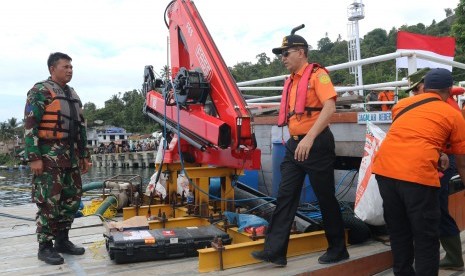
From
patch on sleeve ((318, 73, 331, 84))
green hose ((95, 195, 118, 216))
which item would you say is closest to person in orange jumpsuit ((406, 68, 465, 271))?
patch on sleeve ((318, 73, 331, 84))

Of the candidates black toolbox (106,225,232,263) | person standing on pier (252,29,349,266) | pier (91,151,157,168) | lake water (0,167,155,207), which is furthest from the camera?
pier (91,151,157,168)

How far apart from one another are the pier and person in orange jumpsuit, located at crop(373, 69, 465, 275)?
43.5 metres

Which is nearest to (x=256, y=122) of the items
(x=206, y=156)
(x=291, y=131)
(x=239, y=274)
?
(x=206, y=156)

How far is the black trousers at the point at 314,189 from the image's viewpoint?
131 inches

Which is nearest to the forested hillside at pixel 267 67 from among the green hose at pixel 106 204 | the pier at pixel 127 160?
the pier at pixel 127 160

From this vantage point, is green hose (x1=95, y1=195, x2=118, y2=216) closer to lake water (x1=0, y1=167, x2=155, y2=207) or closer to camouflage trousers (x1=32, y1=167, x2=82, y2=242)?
camouflage trousers (x1=32, y1=167, x2=82, y2=242)

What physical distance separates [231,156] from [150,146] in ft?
172

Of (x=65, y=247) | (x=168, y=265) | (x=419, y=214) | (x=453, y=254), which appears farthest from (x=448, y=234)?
(x=65, y=247)

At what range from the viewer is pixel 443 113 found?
285 cm

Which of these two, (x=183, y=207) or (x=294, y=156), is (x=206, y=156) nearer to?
(x=183, y=207)

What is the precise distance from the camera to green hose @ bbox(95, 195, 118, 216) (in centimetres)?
587

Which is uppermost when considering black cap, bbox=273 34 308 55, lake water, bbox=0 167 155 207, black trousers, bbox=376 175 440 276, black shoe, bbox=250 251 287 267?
black cap, bbox=273 34 308 55

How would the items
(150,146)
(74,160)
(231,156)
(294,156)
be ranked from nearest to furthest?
(294,156) → (74,160) → (231,156) → (150,146)

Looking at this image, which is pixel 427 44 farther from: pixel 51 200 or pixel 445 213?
pixel 51 200
